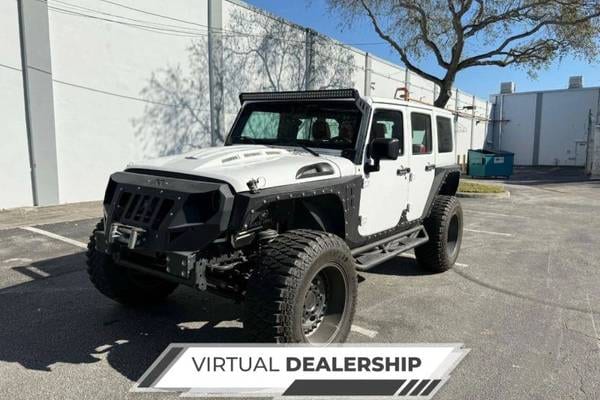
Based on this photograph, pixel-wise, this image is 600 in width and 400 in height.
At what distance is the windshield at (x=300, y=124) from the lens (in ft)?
14.4

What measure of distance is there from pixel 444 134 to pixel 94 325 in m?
4.65

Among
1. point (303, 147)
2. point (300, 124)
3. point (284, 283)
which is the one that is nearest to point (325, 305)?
point (284, 283)

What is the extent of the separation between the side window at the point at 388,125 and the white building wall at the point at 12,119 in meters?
8.75

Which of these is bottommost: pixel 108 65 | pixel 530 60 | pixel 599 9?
pixel 108 65

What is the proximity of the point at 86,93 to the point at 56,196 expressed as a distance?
2.59 m

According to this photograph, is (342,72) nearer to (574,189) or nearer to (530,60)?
(530,60)

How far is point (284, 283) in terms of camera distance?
3.09 m

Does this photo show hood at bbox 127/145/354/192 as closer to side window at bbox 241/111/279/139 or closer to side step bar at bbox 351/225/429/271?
side window at bbox 241/111/279/139

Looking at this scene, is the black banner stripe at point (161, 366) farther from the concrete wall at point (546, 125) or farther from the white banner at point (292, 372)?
the concrete wall at point (546, 125)

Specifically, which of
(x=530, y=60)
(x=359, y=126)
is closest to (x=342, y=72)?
(x=530, y=60)

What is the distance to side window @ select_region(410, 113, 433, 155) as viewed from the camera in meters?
5.21

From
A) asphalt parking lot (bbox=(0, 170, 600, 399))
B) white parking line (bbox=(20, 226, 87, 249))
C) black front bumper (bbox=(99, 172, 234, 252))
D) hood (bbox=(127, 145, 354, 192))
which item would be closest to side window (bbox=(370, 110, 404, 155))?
hood (bbox=(127, 145, 354, 192))

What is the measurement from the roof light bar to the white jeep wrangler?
0.5 inches

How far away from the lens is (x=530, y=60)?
16453 mm
